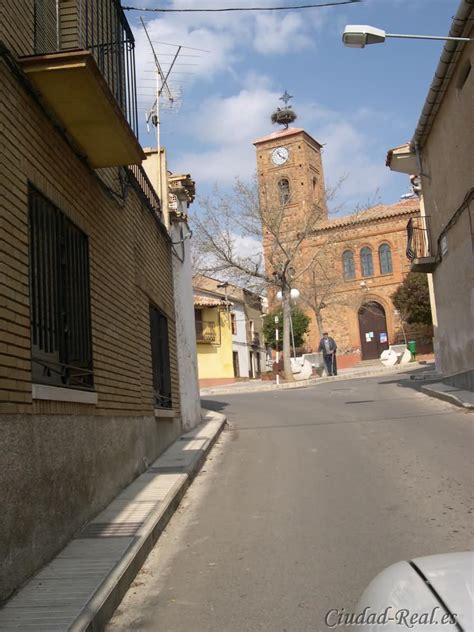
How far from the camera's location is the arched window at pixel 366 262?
4812cm

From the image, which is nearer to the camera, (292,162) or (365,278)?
(365,278)

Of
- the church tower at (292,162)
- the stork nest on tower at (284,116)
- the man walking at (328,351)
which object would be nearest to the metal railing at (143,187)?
the man walking at (328,351)

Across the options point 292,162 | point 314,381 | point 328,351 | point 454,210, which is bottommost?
point 314,381

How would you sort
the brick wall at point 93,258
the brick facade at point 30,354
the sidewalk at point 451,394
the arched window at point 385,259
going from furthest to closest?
the arched window at point 385,259, the sidewalk at point 451,394, the brick wall at point 93,258, the brick facade at point 30,354

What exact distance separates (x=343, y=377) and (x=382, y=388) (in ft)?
24.8

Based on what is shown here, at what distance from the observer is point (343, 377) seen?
26.0 metres

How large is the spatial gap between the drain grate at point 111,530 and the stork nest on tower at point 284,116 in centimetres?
5875

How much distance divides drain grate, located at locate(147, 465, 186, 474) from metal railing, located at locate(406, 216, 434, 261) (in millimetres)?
11448

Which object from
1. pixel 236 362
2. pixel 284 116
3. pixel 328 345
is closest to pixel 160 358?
pixel 328 345

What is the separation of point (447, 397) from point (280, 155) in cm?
4654

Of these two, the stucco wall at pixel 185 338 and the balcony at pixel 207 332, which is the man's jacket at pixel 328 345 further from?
the balcony at pixel 207 332

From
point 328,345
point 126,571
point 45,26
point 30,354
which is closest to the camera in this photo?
point 126,571

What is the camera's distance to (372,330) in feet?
155

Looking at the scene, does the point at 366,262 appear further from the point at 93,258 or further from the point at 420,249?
the point at 93,258
